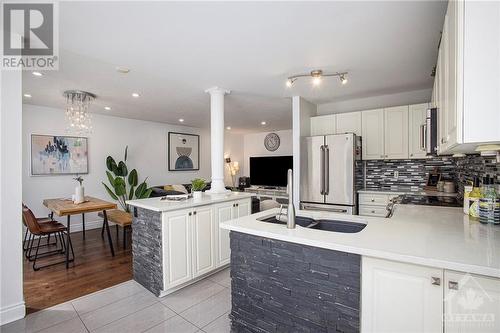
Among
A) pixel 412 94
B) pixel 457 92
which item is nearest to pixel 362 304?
pixel 457 92

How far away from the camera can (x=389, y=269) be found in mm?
1160

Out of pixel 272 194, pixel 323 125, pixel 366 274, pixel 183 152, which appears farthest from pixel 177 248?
pixel 183 152

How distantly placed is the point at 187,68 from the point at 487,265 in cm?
279

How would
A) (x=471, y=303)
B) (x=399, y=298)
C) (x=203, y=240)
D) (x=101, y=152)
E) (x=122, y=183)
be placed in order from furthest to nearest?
(x=101, y=152) → (x=122, y=183) → (x=203, y=240) → (x=399, y=298) → (x=471, y=303)

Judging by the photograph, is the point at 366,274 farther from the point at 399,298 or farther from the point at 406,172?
the point at 406,172

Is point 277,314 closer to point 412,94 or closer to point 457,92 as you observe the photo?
point 457,92

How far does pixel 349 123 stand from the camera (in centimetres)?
392

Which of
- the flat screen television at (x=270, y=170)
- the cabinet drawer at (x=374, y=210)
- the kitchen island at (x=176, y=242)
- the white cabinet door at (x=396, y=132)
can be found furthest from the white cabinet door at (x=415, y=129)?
the flat screen television at (x=270, y=170)

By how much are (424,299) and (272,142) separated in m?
6.48

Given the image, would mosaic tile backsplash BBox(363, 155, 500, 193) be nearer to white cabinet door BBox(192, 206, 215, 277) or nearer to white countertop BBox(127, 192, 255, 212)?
white countertop BBox(127, 192, 255, 212)

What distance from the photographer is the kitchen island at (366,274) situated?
1039mm

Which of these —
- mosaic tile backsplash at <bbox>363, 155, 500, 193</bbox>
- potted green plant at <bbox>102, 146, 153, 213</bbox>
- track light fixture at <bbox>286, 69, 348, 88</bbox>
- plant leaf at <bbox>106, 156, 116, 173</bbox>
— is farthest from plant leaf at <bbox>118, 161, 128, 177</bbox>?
mosaic tile backsplash at <bbox>363, 155, 500, 193</bbox>

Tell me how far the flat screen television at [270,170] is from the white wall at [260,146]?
1.69 feet

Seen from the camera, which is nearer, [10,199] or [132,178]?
[10,199]
